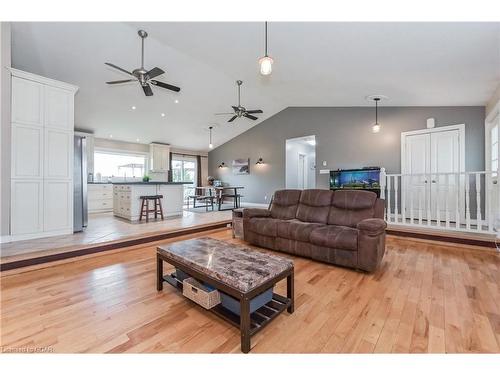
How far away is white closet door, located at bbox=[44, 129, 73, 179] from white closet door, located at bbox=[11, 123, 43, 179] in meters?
0.08

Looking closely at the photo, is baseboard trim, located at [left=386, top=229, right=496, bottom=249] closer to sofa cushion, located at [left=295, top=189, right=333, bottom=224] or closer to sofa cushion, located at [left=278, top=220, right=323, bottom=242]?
sofa cushion, located at [left=295, top=189, right=333, bottom=224]

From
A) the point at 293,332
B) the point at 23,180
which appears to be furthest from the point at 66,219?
the point at 293,332

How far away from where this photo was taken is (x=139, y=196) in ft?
17.9

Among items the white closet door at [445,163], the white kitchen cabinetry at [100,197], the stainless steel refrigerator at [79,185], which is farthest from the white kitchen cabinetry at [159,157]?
the white closet door at [445,163]

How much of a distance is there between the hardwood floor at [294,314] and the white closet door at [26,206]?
112 cm

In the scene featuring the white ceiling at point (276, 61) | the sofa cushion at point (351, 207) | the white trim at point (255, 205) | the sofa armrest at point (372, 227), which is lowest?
the white trim at point (255, 205)

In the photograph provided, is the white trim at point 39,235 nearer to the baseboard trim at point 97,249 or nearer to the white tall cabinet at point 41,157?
the white tall cabinet at point 41,157

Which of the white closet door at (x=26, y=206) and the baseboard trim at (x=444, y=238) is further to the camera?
the baseboard trim at (x=444, y=238)

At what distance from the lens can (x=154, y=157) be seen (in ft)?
28.1

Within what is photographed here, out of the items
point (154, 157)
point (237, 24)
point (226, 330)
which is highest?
point (237, 24)

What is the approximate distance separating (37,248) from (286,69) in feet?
15.8

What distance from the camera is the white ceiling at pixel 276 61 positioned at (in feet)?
9.21

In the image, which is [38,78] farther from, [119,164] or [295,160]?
[295,160]
